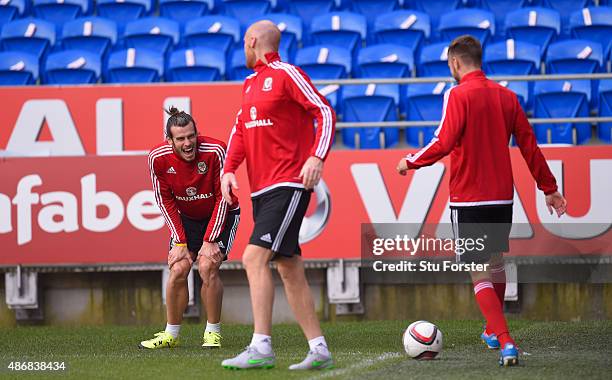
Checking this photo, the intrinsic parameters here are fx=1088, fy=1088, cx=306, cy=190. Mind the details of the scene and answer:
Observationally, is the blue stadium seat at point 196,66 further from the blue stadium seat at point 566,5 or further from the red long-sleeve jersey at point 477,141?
the red long-sleeve jersey at point 477,141

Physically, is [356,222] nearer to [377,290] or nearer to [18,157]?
[377,290]

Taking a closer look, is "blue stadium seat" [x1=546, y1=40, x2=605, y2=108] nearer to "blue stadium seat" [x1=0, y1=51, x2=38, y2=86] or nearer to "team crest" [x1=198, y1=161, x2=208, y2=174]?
"team crest" [x1=198, y1=161, x2=208, y2=174]

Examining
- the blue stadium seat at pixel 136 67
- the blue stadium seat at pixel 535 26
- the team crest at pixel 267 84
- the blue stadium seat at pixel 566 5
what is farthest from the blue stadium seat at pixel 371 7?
the team crest at pixel 267 84

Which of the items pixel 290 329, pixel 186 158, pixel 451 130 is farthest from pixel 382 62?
pixel 451 130

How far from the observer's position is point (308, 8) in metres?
13.3

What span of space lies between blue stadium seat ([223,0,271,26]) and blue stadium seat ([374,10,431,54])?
4.83 feet

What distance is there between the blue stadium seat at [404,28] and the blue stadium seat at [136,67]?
2546mm

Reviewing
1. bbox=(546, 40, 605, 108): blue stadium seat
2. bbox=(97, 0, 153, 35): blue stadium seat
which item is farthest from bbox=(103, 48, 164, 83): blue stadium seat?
bbox=(546, 40, 605, 108): blue stadium seat

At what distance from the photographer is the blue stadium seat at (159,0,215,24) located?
525 inches

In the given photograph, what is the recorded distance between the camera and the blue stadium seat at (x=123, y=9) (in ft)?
43.9

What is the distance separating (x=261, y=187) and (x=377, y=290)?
4094mm

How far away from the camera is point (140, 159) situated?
31.4ft

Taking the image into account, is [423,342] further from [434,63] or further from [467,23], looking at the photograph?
[467,23]

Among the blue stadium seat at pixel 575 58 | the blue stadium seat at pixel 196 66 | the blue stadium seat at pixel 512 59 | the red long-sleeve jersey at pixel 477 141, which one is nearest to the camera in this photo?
the red long-sleeve jersey at pixel 477 141
